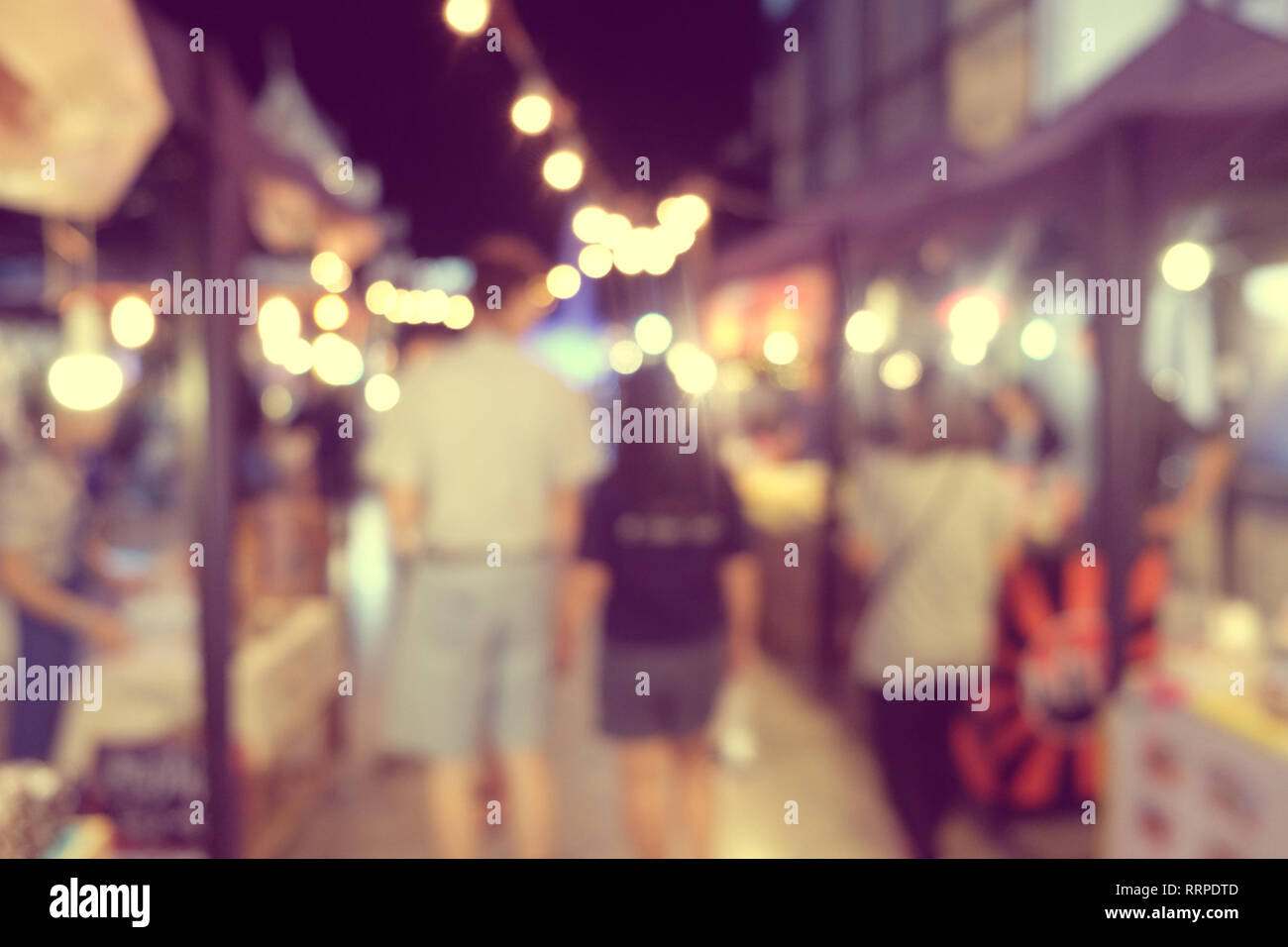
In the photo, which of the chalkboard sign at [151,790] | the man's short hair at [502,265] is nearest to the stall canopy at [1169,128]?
the man's short hair at [502,265]

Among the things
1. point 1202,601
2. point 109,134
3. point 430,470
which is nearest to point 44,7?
point 109,134

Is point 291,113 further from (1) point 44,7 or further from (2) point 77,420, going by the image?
(1) point 44,7

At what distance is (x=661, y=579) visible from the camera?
271 centimetres

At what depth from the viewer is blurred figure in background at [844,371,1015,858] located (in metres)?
3.00

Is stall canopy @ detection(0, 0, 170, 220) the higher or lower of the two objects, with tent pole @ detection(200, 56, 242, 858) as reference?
higher

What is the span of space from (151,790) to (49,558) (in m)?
0.99

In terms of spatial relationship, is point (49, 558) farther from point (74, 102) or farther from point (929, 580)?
point (929, 580)

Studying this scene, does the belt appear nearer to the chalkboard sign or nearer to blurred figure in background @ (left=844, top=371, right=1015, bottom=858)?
the chalkboard sign

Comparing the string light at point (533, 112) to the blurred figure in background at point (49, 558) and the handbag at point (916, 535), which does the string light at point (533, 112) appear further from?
the handbag at point (916, 535)

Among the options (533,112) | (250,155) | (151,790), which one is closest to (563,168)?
(533,112)

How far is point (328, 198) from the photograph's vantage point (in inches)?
135

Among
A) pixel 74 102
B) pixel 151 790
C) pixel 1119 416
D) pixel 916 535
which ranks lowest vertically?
pixel 151 790

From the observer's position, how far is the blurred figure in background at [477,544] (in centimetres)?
272

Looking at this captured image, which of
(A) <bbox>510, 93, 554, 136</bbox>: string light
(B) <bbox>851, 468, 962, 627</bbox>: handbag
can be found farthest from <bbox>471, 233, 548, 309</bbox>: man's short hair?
(B) <bbox>851, 468, 962, 627</bbox>: handbag
